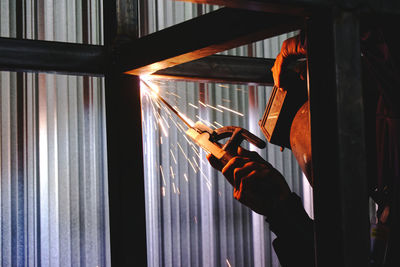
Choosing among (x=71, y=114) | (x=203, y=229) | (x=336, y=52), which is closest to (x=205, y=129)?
(x=336, y=52)

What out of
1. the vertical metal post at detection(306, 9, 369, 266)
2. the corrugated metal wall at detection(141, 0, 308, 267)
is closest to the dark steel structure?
the vertical metal post at detection(306, 9, 369, 266)

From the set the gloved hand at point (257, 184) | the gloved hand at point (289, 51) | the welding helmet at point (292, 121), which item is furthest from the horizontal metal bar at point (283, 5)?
the gloved hand at point (257, 184)

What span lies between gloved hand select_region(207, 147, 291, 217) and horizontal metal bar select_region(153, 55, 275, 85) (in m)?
0.24

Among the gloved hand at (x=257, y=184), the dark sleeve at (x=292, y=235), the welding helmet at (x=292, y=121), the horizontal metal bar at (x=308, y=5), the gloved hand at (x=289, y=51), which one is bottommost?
the dark sleeve at (x=292, y=235)

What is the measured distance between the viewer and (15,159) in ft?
6.82

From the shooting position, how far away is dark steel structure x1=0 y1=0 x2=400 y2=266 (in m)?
0.60

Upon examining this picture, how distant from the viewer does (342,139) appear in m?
0.59

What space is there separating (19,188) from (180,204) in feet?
2.76

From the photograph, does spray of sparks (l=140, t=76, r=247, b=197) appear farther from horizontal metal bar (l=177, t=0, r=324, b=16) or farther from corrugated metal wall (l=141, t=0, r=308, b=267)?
horizontal metal bar (l=177, t=0, r=324, b=16)

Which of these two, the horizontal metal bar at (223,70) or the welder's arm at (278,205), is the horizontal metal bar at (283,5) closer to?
the horizontal metal bar at (223,70)

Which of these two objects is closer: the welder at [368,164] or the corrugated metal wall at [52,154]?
the welder at [368,164]

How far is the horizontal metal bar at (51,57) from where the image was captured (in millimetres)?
1031

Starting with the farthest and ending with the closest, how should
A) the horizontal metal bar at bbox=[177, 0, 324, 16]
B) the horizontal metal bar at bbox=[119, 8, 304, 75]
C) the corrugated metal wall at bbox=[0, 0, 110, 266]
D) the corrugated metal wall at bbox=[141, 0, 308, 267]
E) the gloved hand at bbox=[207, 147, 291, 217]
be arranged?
1. the corrugated metal wall at bbox=[141, 0, 308, 267]
2. the corrugated metal wall at bbox=[0, 0, 110, 266]
3. the gloved hand at bbox=[207, 147, 291, 217]
4. the horizontal metal bar at bbox=[119, 8, 304, 75]
5. the horizontal metal bar at bbox=[177, 0, 324, 16]

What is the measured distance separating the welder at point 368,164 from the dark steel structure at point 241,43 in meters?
0.09
